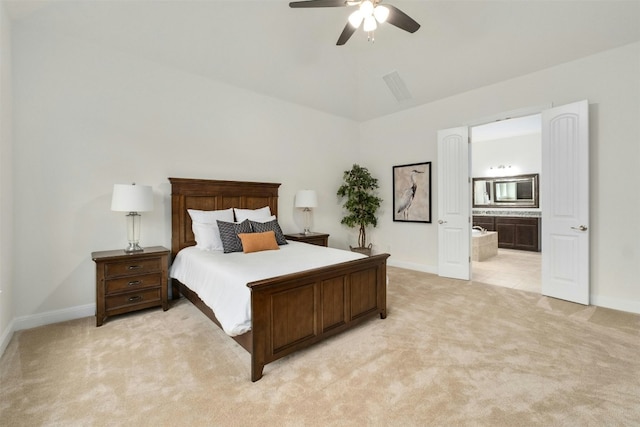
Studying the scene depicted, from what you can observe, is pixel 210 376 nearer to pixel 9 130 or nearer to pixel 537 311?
pixel 9 130

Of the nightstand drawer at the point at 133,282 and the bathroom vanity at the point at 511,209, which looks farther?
the bathroom vanity at the point at 511,209

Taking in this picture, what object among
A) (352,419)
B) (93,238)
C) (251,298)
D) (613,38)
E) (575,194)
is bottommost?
(352,419)

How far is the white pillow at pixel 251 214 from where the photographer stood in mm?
4020

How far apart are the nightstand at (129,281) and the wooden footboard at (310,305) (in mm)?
1804

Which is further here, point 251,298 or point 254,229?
point 254,229

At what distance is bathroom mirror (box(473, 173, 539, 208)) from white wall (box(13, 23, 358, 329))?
23.1 feet

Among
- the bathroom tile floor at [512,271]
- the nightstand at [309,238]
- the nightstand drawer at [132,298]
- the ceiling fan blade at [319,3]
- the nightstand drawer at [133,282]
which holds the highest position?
the ceiling fan blade at [319,3]

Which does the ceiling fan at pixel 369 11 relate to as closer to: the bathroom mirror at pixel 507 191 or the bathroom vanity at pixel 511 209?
the bathroom vanity at pixel 511 209

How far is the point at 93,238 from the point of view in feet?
10.7

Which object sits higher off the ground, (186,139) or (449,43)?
(449,43)

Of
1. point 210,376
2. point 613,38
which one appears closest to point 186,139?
point 210,376

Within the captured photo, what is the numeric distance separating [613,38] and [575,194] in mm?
1787

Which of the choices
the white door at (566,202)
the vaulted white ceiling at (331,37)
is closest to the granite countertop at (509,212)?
the white door at (566,202)

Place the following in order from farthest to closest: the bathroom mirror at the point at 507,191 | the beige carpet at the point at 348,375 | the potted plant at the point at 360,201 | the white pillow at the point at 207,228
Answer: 1. the bathroom mirror at the point at 507,191
2. the potted plant at the point at 360,201
3. the white pillow at the point at 207,228
4. the beige carpet at the point at 348,375
